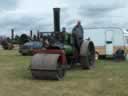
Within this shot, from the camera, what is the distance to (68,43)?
60.7ft

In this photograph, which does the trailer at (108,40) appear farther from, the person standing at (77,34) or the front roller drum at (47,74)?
the front roller drum at (47,74)

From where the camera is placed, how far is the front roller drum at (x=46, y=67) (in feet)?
48.6

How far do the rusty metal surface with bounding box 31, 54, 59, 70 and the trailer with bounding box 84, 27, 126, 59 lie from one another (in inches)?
651

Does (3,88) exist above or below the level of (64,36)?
below

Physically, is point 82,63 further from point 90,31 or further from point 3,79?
point 90,31

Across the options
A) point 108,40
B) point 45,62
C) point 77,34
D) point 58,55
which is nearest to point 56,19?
point 77,34

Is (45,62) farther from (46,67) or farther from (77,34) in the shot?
(77,34)

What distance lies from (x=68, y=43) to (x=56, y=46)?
1.92 meters

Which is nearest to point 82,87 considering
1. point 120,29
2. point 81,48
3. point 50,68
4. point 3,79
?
point 50,68

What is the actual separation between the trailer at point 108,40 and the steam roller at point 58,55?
11495mm

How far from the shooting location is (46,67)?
14797mm

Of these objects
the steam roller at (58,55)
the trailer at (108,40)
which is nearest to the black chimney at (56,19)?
the steam roller at (58,55)

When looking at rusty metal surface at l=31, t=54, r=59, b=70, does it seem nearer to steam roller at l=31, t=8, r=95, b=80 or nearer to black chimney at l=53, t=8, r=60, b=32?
steam roller at l=31, t=8, r=95, b=80

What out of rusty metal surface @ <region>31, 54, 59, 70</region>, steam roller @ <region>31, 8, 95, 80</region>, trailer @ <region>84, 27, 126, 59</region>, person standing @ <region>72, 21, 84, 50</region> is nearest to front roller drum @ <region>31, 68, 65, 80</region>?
steam roller @ <region>31, 8, 95, 80</region>
